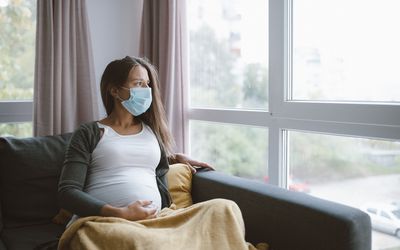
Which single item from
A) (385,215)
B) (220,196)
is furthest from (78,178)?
(385,215)

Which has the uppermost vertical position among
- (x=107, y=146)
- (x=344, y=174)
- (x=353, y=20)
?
(x=353, y=20)

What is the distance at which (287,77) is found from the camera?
1.98m

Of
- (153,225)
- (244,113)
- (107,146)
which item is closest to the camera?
(153,225)

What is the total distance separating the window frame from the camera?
1.64 m

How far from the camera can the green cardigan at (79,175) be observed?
1.44m

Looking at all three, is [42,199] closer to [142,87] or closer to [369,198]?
[142,87]

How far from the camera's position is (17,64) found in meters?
2.43

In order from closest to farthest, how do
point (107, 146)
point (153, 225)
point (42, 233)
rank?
point (153, 225)
point (107, 146)
point (42, 233)

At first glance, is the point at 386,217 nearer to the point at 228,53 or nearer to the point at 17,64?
the point at 228,53

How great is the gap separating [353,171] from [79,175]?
3.77 feet

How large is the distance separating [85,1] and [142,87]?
1068 millimetres

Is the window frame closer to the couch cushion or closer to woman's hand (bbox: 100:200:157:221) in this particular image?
woman's hand (bbox: 100:200:157:221)

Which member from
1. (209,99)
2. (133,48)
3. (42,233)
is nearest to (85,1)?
(133,48)

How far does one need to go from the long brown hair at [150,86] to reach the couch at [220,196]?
28 cm
